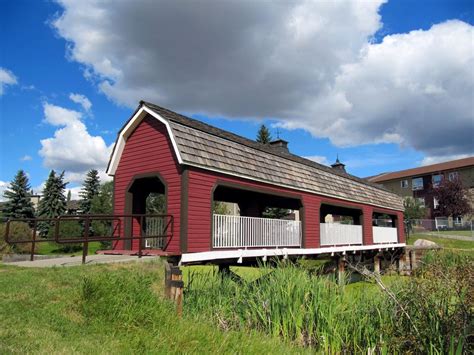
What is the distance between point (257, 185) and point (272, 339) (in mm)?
7053

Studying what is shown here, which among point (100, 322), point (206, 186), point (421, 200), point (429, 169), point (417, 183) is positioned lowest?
point (100, 322)

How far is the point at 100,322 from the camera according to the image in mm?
5590

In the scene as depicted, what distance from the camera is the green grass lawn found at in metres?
4.75

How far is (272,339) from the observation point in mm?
5844

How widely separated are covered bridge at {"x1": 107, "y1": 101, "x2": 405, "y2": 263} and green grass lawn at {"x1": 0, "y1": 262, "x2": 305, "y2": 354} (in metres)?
3.18

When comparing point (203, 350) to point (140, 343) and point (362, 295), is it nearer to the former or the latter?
point (140, 343)

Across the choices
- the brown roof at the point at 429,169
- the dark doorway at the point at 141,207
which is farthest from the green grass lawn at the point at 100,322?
the brown roof at the point at 429,169

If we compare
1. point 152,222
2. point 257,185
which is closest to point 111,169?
point 152,222

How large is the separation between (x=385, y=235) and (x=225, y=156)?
53.2ft

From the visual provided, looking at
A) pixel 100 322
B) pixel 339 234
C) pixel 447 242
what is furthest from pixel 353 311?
pixel 447 242

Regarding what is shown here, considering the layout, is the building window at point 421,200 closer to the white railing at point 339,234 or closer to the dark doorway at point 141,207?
the white railing at point 339,234

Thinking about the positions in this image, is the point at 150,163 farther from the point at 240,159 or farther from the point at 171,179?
the point at 240,159

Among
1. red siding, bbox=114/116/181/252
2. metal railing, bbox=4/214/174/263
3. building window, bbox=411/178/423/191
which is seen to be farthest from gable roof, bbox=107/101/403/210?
building window, bbox=411/178/423/191

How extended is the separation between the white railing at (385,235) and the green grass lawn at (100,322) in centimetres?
1784
